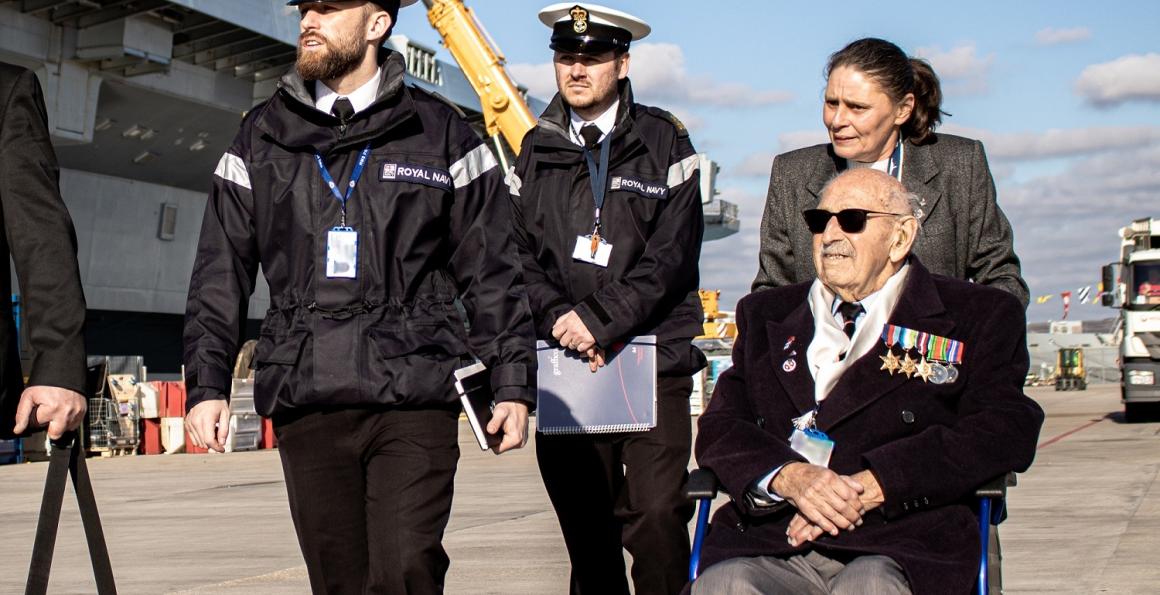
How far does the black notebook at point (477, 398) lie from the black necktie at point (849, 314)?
999mm

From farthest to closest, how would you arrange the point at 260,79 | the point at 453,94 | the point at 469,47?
the point at 453,94, the point at 260,79, the point at 469,47

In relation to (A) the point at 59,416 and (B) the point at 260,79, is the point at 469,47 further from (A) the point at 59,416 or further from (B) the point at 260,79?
(A) the point at 59,416

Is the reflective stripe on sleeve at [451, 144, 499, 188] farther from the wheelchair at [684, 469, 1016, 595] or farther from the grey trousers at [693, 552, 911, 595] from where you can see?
the grey trousers at [693, 552, 911, 595]

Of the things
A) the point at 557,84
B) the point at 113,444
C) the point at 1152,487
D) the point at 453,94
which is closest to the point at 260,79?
the point at 453,94

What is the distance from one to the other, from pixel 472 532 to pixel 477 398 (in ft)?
19.8

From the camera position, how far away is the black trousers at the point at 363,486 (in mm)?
3949

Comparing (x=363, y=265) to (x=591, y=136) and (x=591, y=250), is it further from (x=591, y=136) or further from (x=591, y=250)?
(x=591, y=136)

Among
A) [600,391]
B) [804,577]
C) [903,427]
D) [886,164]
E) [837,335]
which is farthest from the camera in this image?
[600,391]

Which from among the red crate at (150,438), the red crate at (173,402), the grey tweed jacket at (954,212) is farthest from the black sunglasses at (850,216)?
the red crate at (150,438)

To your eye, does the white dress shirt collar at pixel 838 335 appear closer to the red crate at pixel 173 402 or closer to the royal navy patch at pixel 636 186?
the royal navy patch at pixel 636 186

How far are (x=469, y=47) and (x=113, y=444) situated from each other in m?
14.1

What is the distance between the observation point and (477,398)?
4.12 metres

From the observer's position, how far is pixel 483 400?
4.14 meters

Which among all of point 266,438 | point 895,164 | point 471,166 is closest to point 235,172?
point 471,166
